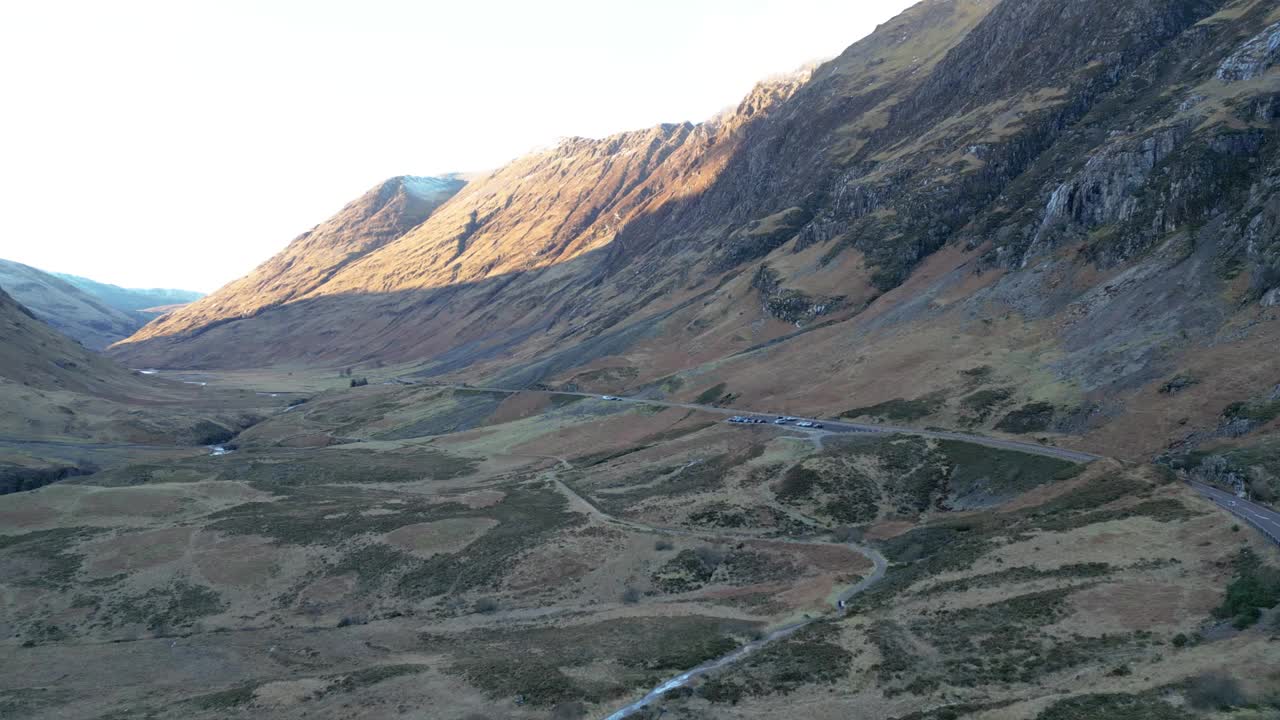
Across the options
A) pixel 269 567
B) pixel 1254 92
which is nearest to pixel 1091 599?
pixel 269 567

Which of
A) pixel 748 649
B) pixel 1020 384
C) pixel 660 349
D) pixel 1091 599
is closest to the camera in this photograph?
pixel 1091 599

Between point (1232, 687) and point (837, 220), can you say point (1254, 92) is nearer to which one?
point (837, 220)

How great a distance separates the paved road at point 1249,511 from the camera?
4366cm

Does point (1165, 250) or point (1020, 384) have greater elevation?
point (1165, 250)

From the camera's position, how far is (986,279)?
12794 cm

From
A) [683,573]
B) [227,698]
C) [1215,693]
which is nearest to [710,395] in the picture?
[683,573]

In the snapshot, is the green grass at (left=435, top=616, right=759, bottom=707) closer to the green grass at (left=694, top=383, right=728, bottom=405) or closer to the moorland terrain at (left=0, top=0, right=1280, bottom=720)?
the moorland terrain at (left=0, top=0, right=1280, bottom=720)

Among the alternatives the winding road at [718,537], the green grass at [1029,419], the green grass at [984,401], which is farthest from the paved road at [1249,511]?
the green grass at [984,401]

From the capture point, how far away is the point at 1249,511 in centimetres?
4797

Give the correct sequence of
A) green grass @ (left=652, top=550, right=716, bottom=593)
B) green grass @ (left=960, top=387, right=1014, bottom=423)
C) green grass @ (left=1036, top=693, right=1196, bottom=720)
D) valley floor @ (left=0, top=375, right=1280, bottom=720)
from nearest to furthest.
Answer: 1. green grass @ (left=1036, top=693, right=1196, bottom=720)
2. valley floor @ (left=0, top=375, right=1280, bottom=720)
3. green grass @ (left=652, top=550, right=716, bottom=593)
4. green grass @ (left=960, top=387, right=1014, bottom=423)

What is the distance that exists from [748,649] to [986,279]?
10358 cm

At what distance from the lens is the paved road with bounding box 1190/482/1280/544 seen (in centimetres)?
4366

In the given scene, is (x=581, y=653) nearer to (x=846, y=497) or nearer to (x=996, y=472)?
(x=846, y=497)

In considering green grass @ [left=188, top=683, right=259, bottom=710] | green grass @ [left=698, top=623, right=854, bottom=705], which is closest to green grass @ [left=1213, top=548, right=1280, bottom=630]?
green grass @ [left=698, top=623, right=854, bottom=705]
